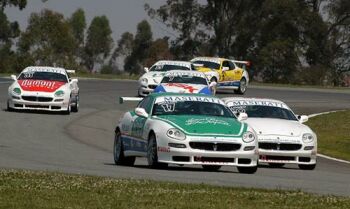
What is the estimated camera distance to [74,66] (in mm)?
90250

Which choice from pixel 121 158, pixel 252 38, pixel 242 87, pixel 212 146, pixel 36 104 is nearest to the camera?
pixel 212 146

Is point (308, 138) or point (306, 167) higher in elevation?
point (308, 138)

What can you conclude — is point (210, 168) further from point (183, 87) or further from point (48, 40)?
point (48, 40)

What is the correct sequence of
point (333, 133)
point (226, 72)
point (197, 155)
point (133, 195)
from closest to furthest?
point (133, 195)
point (197, 155)
point (333, 133)
point (226, 72)

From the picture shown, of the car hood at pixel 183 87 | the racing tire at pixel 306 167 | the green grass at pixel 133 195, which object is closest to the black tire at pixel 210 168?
the racing tire at pixel 306 167

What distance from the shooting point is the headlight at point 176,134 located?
17.9 metres

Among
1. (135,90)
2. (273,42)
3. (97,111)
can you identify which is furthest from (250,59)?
(97,111)

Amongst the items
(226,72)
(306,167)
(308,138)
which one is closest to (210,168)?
(308,138)

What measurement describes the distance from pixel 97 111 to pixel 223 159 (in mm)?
18392

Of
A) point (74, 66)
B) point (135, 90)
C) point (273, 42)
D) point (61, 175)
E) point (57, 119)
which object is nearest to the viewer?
point (61, 175)

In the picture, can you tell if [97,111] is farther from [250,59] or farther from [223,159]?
[250,59]

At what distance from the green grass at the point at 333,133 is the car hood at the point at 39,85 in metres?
7.67

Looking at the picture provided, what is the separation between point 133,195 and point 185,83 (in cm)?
Result: 2427

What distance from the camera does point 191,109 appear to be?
19281mm
